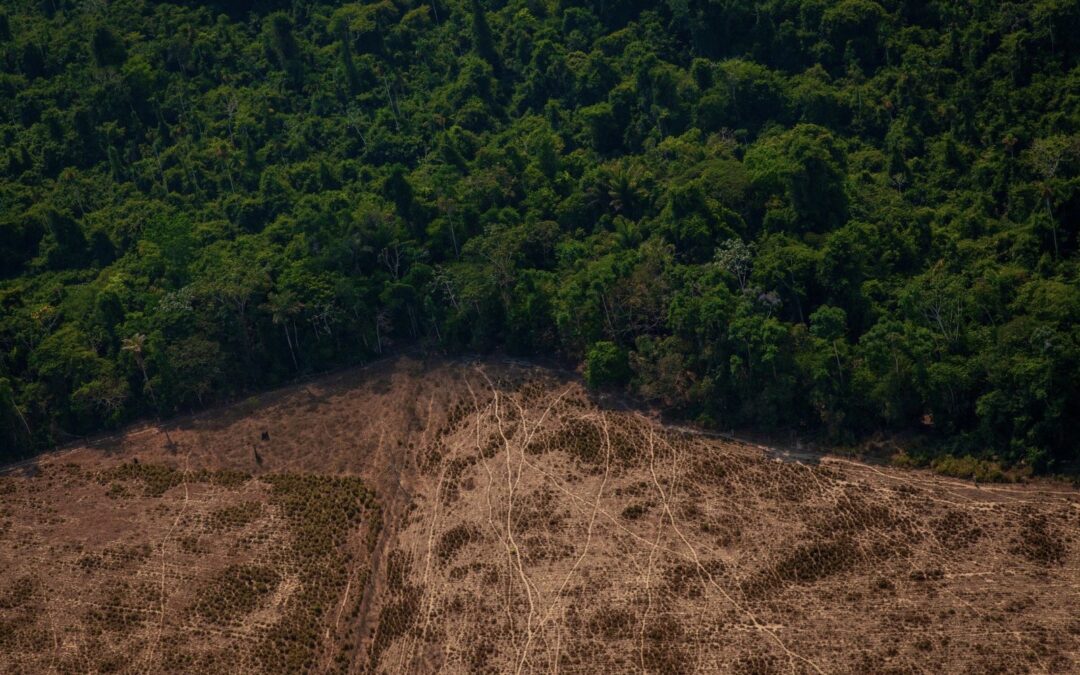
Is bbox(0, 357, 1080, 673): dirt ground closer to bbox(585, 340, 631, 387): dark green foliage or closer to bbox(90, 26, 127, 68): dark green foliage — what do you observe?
bbox(585, 340, 631, 387): dark green foliage

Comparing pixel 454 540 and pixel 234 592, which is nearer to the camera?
pixel 234 592

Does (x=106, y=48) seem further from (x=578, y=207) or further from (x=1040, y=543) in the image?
(x=1040, y=543)

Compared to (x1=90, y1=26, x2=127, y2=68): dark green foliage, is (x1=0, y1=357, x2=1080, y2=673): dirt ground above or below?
below

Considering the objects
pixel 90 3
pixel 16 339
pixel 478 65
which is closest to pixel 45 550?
pixel 16 339

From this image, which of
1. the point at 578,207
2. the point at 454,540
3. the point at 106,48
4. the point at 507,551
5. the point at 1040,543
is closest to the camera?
the point at 1040,543

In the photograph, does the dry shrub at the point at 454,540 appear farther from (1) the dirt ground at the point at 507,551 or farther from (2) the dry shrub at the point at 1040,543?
(2) the dry shrub at the point at 1040,543

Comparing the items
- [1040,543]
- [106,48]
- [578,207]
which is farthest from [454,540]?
[106,48]

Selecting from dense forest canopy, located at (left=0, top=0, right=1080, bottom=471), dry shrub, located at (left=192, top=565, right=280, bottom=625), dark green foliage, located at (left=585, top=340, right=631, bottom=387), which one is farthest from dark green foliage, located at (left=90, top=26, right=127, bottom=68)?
dark green foliage, located at (left=585, top=340, right=631, bottom=387)
